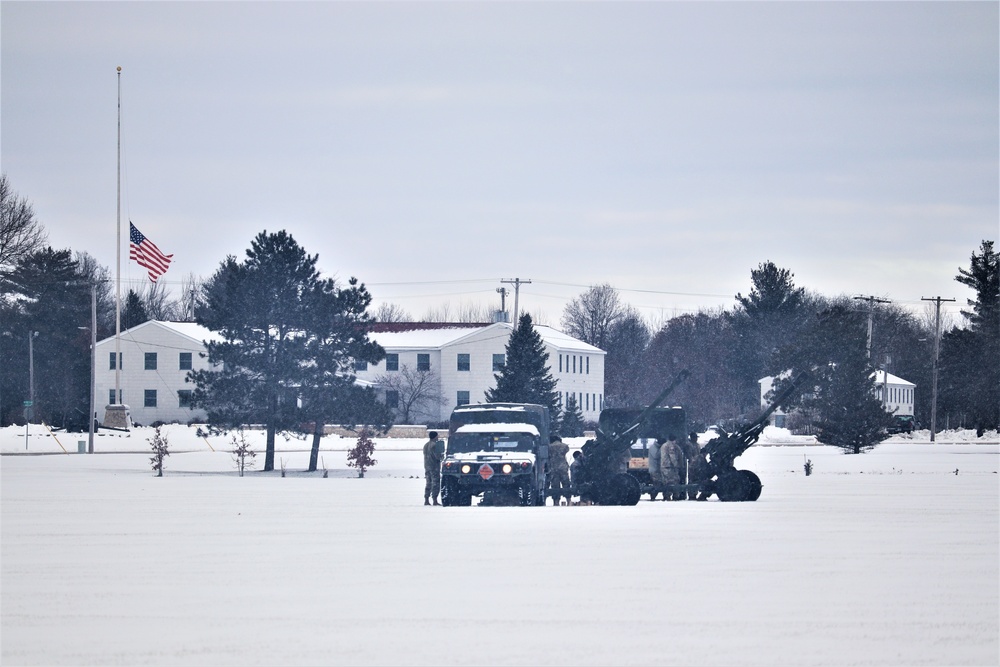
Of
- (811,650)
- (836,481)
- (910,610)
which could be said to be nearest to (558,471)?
(836,481)

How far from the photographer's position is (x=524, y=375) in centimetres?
7481

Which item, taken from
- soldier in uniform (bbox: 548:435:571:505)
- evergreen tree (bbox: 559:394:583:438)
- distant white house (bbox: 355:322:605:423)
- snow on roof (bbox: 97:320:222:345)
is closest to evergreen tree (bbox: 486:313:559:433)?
evergreen tree (bbox: 559:394:583:438)

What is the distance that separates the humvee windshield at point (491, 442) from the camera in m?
31.5

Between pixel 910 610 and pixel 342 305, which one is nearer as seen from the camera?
pixel 910 610

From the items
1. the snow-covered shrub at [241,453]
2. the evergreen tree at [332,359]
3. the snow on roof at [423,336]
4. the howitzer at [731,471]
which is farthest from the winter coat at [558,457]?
the snow on roof at [423,336]

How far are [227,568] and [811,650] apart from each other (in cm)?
806

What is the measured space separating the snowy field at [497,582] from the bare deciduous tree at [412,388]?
69407 millimetres

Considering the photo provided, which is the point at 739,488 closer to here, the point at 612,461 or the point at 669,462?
the point at 669,462

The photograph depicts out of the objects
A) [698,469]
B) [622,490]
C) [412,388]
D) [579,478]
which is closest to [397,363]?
[412,388]

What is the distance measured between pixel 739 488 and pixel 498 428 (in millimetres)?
5505

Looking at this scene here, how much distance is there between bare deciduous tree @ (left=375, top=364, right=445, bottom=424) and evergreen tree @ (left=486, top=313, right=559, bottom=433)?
24.3 metres

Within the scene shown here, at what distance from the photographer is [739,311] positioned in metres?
132

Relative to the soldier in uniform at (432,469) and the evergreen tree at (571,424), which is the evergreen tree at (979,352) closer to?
the evergreen tree at (571,424)

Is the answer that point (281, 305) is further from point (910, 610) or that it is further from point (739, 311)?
point (739, 311)
